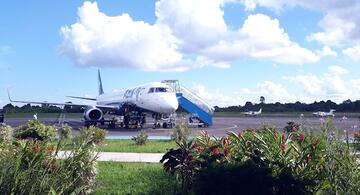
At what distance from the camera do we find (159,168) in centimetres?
1109

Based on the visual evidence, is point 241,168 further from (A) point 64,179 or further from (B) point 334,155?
(A) point 64,179

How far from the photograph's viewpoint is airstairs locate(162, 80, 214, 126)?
39125 millimetres

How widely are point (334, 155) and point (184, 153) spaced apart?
304cm

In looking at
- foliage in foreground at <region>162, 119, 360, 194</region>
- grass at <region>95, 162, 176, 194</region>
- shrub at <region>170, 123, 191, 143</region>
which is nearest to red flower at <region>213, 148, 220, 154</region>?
foliage in foreground at <region>162, 119, 360, 194</region>

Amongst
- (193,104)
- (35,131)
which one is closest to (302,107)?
(193,104)

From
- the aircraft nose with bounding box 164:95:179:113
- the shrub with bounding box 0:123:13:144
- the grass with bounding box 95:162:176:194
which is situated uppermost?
the aircraft nose with bounding box 164:95:179:113

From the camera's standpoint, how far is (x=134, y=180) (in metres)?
9.70

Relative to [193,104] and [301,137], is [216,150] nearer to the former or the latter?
[301,137]

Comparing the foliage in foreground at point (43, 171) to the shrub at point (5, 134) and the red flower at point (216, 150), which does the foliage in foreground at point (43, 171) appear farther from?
the shrub at point (5, 134)

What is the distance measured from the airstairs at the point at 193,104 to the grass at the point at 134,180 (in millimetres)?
27368

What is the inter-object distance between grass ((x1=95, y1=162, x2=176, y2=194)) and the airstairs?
89.8 feet

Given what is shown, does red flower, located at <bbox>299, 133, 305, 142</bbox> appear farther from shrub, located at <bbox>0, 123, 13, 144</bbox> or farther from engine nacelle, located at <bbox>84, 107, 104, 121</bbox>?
engine nacelle, located at <bbox>84, 107, 104, 121</bbox>

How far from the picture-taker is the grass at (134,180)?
882 centimetres

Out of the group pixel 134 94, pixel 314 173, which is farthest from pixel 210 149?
pixel 134 94
